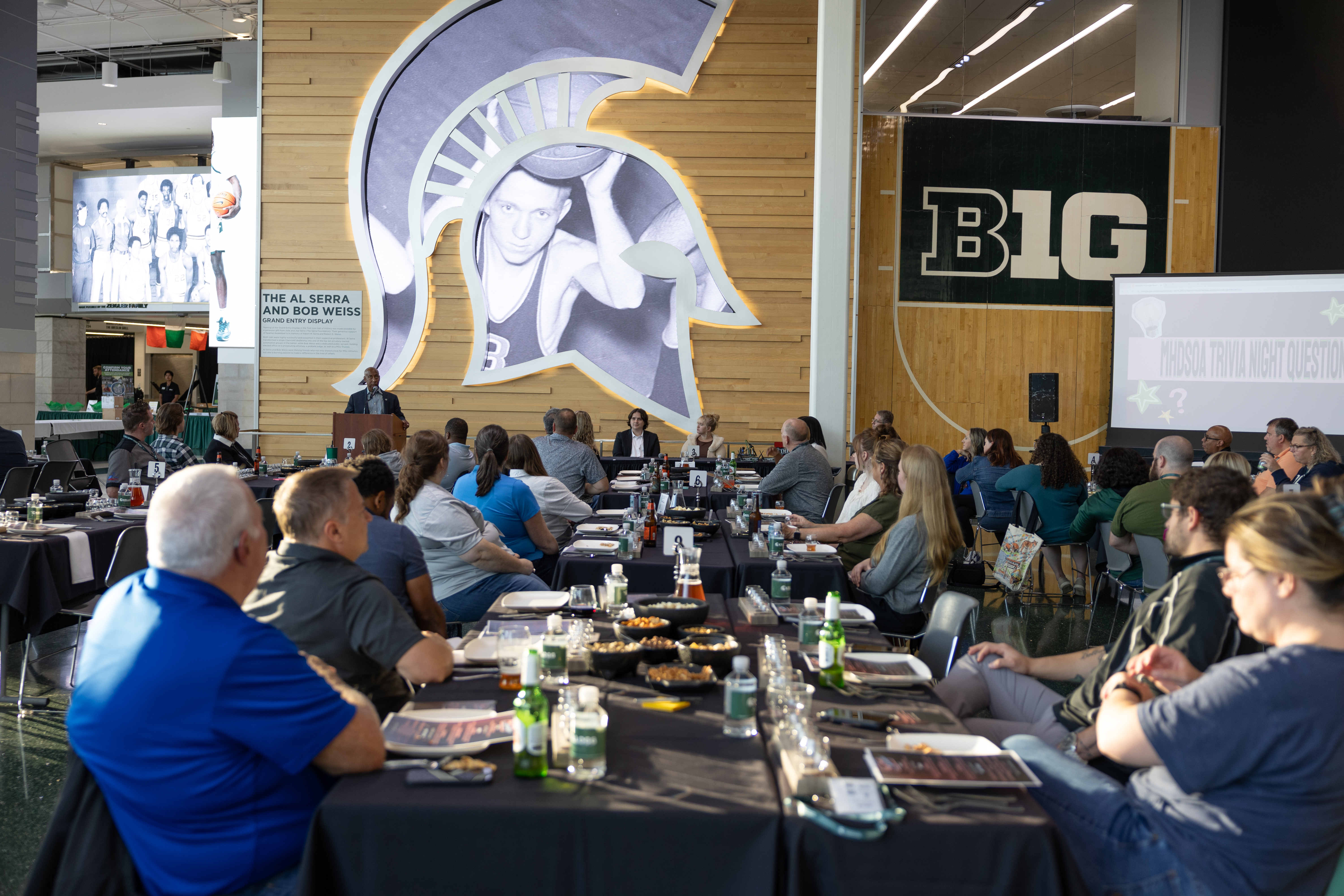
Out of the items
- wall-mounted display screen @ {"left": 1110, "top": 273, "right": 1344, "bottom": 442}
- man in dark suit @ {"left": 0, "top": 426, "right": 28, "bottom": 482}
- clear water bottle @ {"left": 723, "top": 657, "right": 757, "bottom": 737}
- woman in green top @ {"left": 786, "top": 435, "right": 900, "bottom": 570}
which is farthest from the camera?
wall-mounted display screen @ {"left": 1110, "top": 273, "right": 1344, "bottom": 442}

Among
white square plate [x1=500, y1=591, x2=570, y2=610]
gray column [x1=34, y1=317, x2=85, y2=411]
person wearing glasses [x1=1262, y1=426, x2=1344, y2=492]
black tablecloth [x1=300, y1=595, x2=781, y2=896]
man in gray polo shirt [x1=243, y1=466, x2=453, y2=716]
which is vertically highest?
gray column [x1=34, y1=317, x2=85, y2=411]

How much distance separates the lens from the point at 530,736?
5.99 feet

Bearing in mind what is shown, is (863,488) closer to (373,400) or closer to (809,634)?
(809,634)

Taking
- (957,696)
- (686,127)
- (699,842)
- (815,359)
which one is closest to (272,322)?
(686,127)

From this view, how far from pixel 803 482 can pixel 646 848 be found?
17.3 ft

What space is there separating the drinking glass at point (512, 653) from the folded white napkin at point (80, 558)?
300 cm

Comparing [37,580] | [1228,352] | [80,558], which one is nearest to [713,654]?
[37,580]

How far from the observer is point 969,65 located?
11703 mm

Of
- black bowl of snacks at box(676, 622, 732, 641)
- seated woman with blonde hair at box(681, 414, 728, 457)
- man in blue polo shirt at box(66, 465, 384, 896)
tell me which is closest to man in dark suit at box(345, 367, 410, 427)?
seated woman with blonde hair at box(681, 414, 728, 457)

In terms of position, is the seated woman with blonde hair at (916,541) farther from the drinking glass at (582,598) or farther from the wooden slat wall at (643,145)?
the wooden slat wall at (643,145)

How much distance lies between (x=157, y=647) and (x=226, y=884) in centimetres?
49

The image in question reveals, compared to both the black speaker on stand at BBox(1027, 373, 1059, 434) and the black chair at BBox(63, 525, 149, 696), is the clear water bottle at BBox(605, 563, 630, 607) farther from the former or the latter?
the black speaker on stand at BBox(1027, 373, 1059, 434)

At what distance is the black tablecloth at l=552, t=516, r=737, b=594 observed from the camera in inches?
167

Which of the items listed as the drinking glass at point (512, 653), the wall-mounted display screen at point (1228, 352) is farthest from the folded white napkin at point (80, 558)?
the wall-mounted display screen at point (1228, 352)
